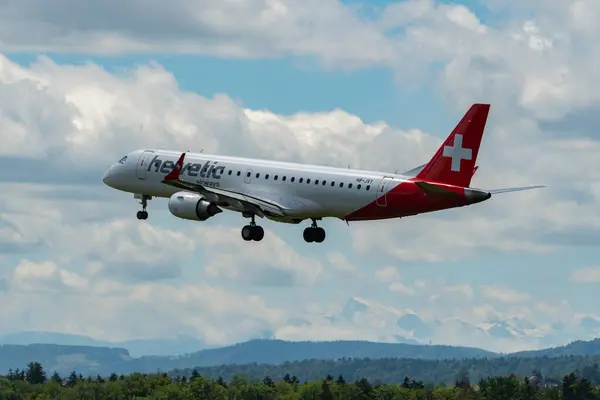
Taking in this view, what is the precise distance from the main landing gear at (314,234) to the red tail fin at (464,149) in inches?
623

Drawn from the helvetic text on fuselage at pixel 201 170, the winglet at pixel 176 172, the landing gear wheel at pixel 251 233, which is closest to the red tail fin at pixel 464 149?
the landing gear wheel at pixel 251 233

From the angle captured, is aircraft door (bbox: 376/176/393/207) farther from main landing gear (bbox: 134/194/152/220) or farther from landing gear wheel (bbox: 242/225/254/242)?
main landing gear (bbox: 134/194/152/220)

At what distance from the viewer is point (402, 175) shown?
114812 millimetres

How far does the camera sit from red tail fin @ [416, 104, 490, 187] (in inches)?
4385

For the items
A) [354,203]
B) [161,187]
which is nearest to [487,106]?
[354,203]

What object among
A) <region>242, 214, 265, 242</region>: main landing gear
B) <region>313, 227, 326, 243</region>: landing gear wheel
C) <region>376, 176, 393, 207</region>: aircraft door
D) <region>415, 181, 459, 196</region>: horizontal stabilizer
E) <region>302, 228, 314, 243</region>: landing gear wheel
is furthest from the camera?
<region>302, 228, 314, 243</region>: landing gear wheel

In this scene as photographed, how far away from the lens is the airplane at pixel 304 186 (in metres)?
112

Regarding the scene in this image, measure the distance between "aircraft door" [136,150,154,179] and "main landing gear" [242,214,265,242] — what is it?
10700mm

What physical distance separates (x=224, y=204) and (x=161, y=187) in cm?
813

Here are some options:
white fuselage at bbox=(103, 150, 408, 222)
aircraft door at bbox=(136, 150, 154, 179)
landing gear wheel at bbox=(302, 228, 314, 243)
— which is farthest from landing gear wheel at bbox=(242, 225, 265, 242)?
aircraft door at bbox=(136, 150, 154, 179)

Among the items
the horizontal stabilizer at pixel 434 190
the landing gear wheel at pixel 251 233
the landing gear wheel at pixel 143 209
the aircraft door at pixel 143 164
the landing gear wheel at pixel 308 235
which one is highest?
the aircraft door at pixel 143 164

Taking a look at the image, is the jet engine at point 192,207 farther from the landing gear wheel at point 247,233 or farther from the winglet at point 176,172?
the landing gear wheel at point 247,233

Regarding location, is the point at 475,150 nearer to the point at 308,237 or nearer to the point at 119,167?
the point at 308,237

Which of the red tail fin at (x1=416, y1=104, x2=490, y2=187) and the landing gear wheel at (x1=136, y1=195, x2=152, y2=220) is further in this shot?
the landing gear wheel at (x1=136, y1=195, x2=152, y2=220)
